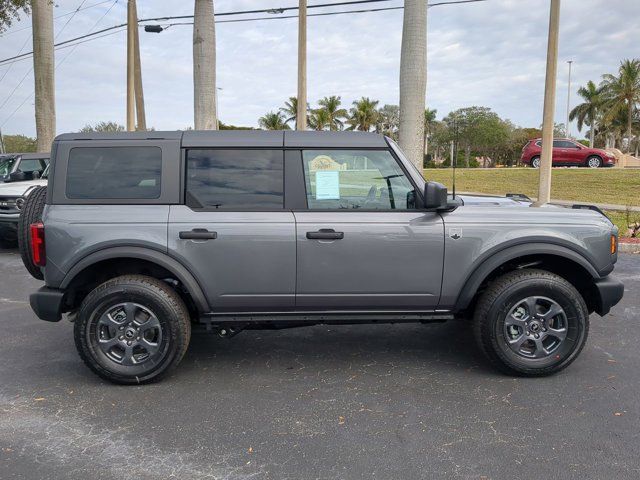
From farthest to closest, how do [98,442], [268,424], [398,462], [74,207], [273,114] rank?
Answer: 1. [273,114]
2. [74,207]
3. [268,424]
4. [98,442]
5. [398,462]

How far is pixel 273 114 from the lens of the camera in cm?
6725

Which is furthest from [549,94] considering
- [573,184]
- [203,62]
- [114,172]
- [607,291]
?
[114,172]

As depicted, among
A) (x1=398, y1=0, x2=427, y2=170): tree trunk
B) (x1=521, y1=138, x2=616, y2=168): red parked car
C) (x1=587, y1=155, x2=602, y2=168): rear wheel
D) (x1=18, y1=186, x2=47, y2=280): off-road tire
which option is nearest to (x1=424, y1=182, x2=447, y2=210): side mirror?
(x1=18, y1=186, x2=47, y2=280): off-road tire

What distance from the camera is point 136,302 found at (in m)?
3.89

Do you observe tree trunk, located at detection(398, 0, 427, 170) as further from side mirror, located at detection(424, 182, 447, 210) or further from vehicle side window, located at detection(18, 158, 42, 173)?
vehicle side window, located at detection(18, 158, 42, 173)

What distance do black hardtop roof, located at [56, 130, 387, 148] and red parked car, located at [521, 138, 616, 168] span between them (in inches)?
1000

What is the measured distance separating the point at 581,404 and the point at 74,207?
3.76m

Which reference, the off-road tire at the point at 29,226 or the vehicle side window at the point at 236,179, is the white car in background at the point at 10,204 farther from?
the vehicle side window at the point at 236,179

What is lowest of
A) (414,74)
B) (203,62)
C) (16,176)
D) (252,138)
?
(16,176)

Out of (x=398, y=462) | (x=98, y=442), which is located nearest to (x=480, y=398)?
(x=398, y=462)

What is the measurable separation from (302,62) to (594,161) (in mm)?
18430

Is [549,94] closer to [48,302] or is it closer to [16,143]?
[48,302]

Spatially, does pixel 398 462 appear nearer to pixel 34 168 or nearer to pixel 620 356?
pixel 620 356

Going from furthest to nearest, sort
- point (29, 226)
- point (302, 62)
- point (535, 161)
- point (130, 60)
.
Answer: point (535, 161) → point (130, 60) → point (302, 62) → point (29, 226)
